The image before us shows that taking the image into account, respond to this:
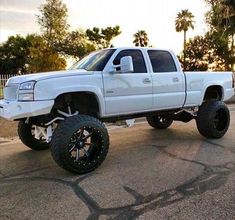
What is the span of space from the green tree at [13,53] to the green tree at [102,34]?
30.4 ft

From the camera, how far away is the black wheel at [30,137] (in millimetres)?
7027

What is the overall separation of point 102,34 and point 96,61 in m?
50.2

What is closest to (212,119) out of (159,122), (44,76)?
(159,122)

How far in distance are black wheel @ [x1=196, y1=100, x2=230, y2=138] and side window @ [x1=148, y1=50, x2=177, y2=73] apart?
3.87ft

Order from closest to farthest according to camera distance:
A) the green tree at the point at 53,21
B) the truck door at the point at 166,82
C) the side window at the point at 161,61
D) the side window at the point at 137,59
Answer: the side window at the point at 137,59 < the truck door at the point at 166,82 < the side window at the point at 161,61 < the green tree at the point at 53,21

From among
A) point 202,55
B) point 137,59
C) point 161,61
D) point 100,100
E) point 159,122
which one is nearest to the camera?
point 100,100

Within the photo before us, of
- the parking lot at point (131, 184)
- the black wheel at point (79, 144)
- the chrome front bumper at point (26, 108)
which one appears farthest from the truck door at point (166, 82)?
the chrome front bumper at point (26, 108)

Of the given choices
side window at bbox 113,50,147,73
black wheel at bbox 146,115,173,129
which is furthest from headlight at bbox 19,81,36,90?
black wheel at bbox 146,115,173,129

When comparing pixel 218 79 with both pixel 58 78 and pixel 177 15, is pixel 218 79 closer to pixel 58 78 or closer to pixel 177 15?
pixel 58 78

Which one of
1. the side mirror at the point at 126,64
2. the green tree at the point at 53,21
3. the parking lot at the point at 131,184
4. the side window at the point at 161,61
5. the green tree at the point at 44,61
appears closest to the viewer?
the parking lot at the point at 131,184

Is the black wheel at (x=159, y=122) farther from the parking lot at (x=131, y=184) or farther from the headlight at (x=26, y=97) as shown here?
the headlight at (x=26, y=97)

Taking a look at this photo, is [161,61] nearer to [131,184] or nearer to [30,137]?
[30,137]

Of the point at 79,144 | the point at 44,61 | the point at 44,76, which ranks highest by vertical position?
the point at 44,61

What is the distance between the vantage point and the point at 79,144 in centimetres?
560
